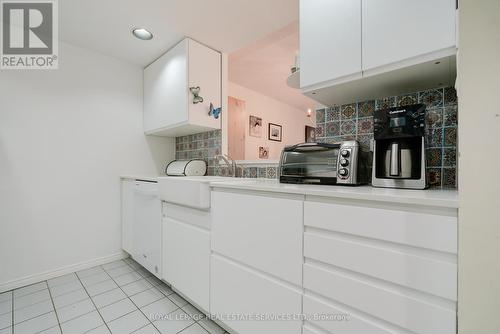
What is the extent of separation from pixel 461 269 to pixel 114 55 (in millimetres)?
2860

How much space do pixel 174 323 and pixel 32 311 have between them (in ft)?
3.19

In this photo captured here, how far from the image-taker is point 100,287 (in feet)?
5.59

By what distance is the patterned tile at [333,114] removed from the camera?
4.36 ft

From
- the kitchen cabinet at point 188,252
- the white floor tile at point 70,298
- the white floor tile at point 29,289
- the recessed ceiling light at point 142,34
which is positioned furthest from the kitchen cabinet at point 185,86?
the white floor tile at point 29,289

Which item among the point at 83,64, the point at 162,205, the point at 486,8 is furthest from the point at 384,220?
the point at 83,64

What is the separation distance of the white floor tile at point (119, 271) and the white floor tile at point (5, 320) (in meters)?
0.61

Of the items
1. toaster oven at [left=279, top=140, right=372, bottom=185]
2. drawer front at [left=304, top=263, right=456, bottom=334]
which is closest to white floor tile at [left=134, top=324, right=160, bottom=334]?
drawer front at [left=304, top=263, right=456, bottom=334]

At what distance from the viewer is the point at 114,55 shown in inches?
86.0

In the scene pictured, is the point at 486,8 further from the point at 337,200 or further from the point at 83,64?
the point at 83,64

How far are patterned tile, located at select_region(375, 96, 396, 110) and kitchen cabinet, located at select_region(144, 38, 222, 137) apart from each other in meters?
1.33

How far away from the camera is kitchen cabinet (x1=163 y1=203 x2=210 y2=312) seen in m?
1.26

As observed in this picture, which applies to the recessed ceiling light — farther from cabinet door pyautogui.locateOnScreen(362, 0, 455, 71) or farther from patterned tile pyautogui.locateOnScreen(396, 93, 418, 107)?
patterned tile pyautogui.locateOnScreen(396, 93, 418, 107)

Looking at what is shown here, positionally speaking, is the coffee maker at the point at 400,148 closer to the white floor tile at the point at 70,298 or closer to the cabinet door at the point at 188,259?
the cabinet door at the point at 188,259

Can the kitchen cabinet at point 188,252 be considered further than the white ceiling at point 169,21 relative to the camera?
No
